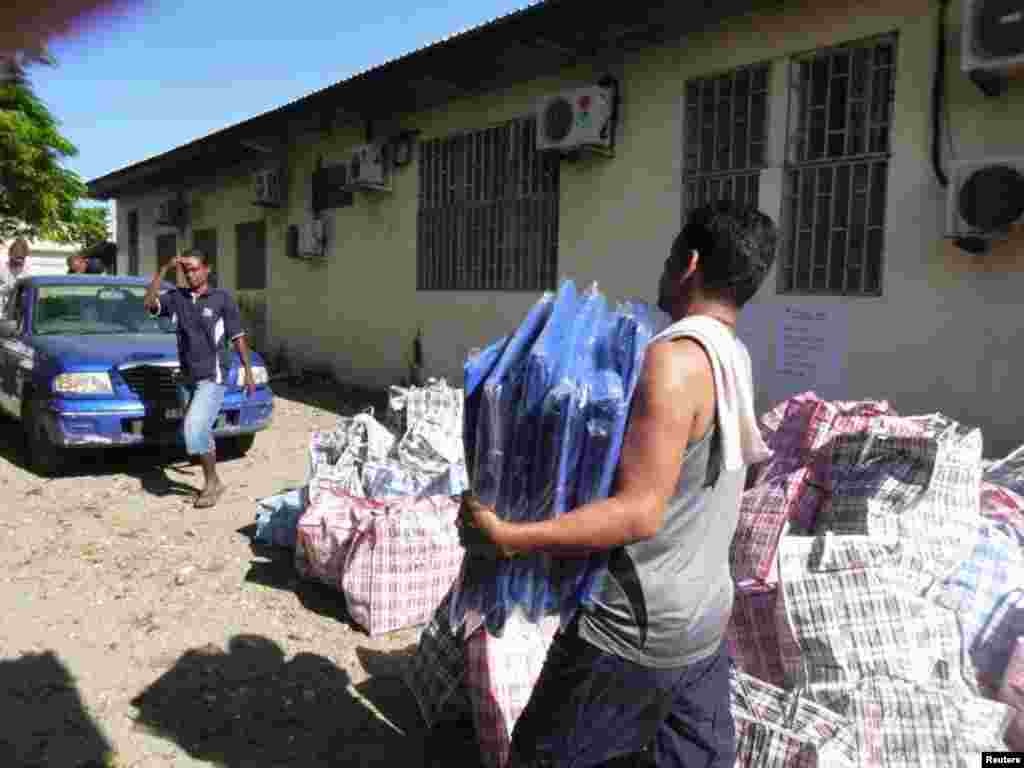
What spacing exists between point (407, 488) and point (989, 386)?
3.70 meters

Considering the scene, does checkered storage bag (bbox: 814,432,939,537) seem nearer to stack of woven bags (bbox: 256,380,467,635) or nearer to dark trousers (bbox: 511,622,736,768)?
dark trousers (bbox: 511,622,736,768)

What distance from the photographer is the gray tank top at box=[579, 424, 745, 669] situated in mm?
1753

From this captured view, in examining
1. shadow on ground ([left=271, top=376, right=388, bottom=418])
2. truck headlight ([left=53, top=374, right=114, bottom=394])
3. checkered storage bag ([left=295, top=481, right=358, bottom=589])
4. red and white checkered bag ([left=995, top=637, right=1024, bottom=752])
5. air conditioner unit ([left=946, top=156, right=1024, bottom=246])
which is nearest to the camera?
red and white checkered bag ([left=995, top=637, right=1024, bottom=752])

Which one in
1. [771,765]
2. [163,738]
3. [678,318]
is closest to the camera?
[678,318]

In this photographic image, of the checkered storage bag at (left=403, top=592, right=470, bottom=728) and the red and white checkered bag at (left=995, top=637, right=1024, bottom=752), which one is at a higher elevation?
the red and white checkered bag at (left=995, top=637, right=1024, bottom=752)

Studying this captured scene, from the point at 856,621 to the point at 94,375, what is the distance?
571 centimetres

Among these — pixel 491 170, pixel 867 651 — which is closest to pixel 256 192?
pixel 491 170

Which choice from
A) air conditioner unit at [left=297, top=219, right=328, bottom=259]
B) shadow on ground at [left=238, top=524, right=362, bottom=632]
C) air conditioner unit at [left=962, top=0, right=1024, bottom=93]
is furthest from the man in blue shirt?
air conditioner unit at [left=297, top=219, right=328, bottom=259]

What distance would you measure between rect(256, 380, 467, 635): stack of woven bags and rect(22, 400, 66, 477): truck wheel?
251cm

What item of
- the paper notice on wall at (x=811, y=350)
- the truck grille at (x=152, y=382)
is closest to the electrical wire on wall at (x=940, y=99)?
the paper notice on wall at (x=811, y=350)

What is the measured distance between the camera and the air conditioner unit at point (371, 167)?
424 inches

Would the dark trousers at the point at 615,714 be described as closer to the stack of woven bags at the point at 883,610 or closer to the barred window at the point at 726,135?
the stack of woven bags at the point at 883,610

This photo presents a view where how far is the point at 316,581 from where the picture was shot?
4.69 meters

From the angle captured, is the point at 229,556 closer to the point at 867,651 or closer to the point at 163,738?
the point at 163,738
